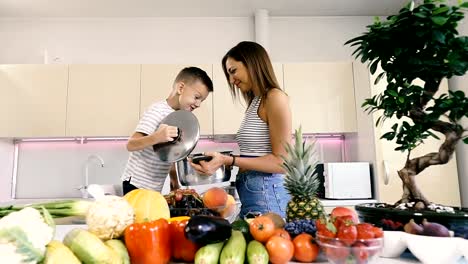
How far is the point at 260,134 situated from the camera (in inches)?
42.4

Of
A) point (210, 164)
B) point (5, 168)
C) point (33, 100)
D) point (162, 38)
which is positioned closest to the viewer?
point (210, 164)

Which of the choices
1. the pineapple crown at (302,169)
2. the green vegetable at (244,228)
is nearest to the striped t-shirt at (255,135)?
the pineapple crown at (302,169)

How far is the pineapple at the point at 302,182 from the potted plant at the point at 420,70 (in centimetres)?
16

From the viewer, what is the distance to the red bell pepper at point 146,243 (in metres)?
0.47

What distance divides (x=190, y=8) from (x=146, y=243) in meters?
2.51

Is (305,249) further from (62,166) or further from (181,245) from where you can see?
(62,166)

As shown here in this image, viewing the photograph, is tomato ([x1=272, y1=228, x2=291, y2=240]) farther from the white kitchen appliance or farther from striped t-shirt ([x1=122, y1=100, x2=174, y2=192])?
the white kitchen appliance

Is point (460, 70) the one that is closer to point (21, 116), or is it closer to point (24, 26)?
point (21, 116)

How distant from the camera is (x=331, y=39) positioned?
110 inches

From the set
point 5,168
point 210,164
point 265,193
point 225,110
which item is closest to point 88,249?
point 210,164

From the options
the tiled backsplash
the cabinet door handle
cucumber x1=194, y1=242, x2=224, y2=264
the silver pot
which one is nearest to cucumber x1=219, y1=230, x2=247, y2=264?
cucumber x1=194, y1=242, x2=224, y2=264

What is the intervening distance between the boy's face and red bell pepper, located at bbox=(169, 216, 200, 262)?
823 mm

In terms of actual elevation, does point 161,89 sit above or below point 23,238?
above

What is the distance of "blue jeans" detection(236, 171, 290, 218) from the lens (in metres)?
1.04
